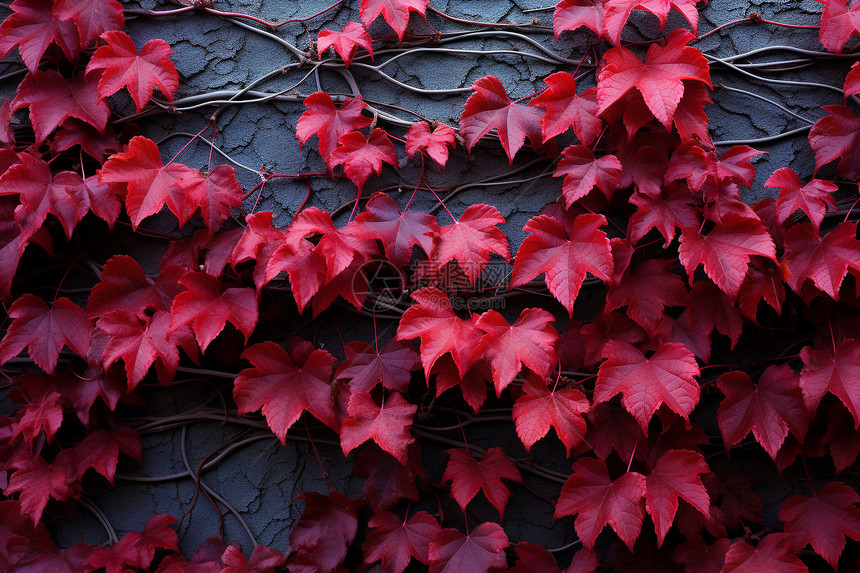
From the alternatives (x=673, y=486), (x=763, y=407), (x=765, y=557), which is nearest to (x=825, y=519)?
(x=765, y=557)

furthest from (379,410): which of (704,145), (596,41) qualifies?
(596,41)

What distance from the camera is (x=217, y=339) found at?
1672 millimetres

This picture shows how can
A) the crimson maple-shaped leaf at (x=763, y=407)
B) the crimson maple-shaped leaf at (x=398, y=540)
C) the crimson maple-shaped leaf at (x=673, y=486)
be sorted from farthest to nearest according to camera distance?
1. the crimson maple-shaped leaf at (x=398, y=540)
2. the crimson maple-shaped leaf at (x=763, y=407)
3. the crimson maple-shaped leaf at (x=673, y=486)

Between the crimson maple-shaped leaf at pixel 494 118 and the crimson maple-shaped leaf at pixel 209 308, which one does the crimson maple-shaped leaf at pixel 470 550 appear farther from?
the crimson maple-shaped leaf at pixel 494 118

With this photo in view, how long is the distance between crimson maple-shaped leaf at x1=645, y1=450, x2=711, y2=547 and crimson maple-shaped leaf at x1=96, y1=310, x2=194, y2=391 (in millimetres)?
1352

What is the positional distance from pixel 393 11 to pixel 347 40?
165 millimetres

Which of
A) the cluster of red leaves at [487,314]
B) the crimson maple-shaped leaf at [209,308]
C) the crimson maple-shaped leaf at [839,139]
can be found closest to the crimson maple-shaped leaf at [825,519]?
the cluster of red leaves at [487,314]

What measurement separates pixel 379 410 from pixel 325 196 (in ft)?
2.33

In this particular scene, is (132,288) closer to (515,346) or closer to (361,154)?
(361,154)

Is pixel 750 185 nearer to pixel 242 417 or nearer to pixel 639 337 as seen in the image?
pixel 639 337

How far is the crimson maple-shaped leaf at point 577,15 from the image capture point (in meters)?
1.55

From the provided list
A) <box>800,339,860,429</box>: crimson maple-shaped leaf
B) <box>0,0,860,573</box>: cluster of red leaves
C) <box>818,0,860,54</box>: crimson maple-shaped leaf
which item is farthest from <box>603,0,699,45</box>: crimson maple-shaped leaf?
<box>800,339,860,429</box>: crimson maple-shaped leaf

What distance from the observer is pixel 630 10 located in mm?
1444

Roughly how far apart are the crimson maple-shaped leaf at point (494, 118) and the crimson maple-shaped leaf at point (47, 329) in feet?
4.30
